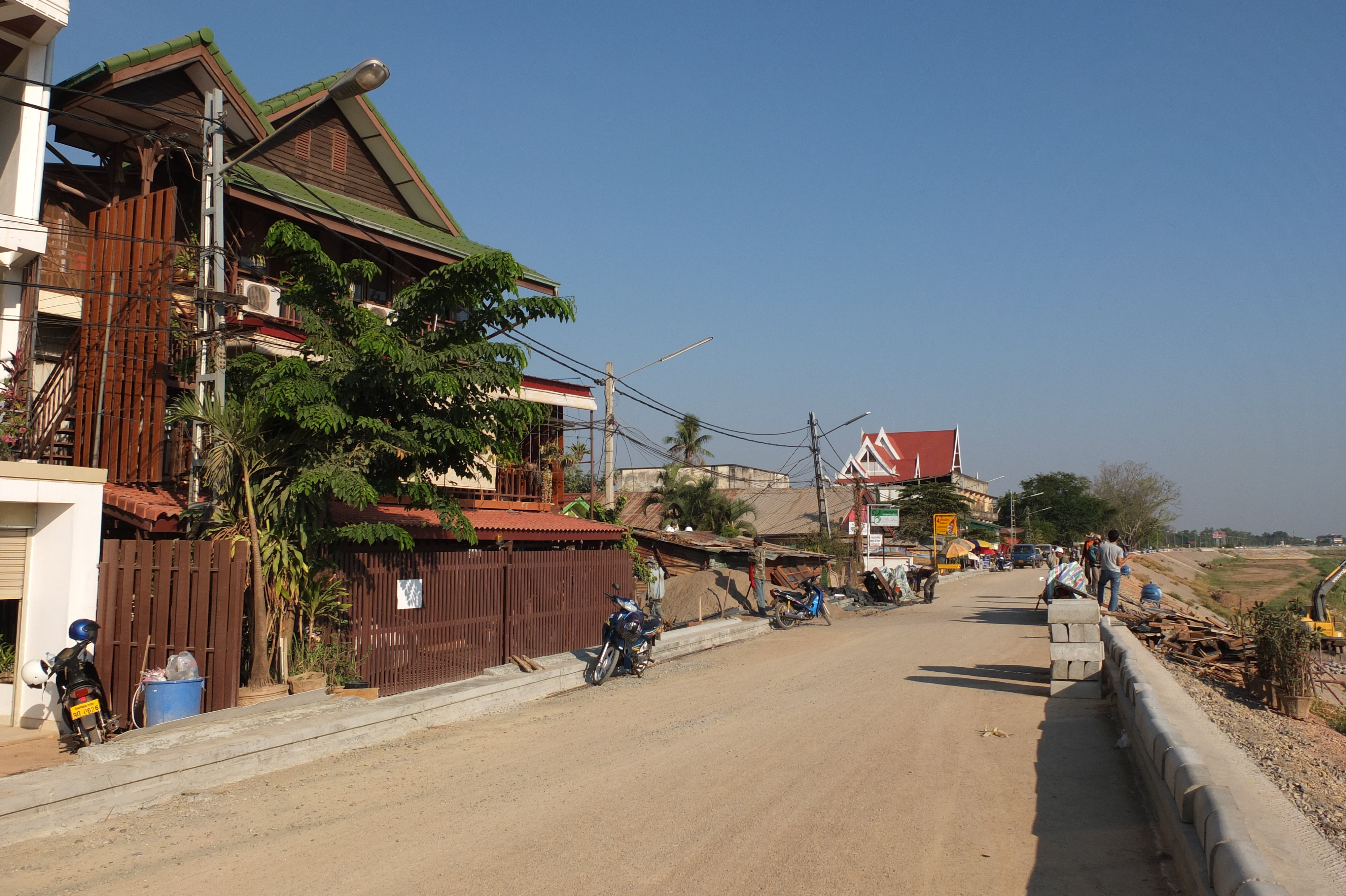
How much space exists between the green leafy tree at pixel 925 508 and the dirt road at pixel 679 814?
50594mm

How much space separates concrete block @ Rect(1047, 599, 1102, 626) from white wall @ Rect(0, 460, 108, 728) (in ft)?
35.3

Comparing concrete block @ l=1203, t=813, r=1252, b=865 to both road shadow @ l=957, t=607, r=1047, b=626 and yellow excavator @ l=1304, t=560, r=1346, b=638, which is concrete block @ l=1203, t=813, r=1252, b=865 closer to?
A: road shadow @ l=957, t=607, r=1047, b=626

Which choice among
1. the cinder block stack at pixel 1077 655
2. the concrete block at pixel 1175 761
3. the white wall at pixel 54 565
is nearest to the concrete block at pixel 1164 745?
the concrete block at pixel 1175 761

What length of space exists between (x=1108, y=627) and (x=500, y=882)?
10.4 meters

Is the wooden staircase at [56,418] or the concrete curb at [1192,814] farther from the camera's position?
the wooden staircase at [56,418]

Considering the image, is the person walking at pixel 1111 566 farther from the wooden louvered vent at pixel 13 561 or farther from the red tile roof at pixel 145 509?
the wooden louvered vent at pixel 13 561

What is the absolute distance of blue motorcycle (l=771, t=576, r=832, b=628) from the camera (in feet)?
72.4

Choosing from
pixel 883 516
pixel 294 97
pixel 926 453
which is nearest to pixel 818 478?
pixel 883 516

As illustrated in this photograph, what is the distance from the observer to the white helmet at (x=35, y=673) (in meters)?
8.59

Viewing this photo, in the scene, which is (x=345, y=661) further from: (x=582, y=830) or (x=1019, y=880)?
(x=1019, y=880)

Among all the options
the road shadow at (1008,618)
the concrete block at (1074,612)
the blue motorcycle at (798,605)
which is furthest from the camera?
the blue motorcycle at (798,605)

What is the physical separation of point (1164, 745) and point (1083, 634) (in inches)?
201

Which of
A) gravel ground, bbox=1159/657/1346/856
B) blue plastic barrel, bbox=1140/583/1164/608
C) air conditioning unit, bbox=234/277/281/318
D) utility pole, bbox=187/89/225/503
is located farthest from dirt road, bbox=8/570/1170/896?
blue plastic barrel, bbox=1140/583/1164/608

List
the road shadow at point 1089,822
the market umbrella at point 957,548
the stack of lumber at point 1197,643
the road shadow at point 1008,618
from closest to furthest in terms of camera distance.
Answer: the road shadow at point 1089,822
the stack of lumber at point 1197,643
the road shadow at point 1008,618
the market umbrella at point 957,548
